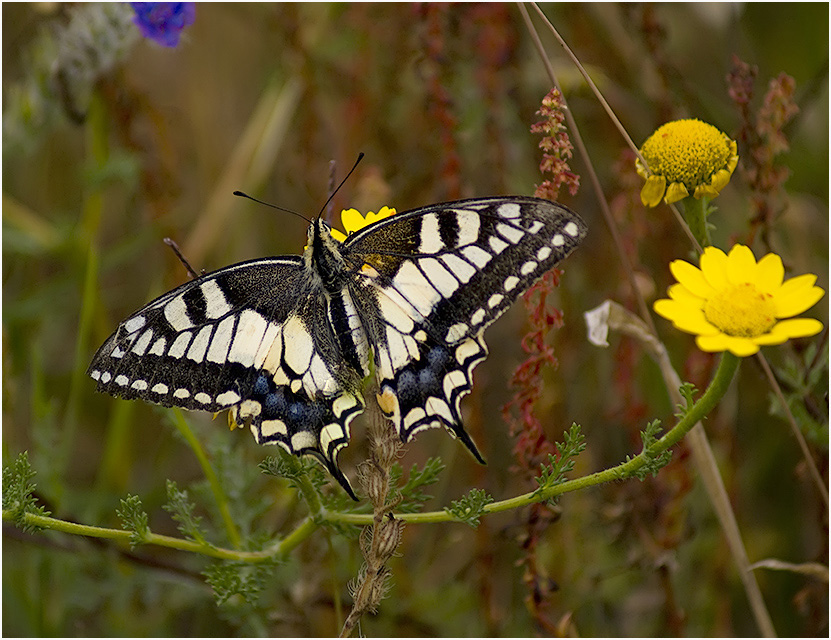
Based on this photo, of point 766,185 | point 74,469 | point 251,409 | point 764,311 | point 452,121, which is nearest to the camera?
point 764,311

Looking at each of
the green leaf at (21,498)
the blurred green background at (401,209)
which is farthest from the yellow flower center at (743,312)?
the green leaf at (21,498)

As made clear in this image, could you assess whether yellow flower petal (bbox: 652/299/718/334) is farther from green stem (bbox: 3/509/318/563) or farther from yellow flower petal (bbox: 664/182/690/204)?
green stem (bbox: 3/509/318/563)

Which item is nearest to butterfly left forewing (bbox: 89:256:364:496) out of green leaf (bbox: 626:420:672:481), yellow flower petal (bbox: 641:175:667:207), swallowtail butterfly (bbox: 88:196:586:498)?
swallowtail butterfly (bbox: 88:196:586:498)

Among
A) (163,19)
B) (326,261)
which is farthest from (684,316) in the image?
(163,19)

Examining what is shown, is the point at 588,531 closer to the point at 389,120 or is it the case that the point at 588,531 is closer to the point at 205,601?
the point at 205,601

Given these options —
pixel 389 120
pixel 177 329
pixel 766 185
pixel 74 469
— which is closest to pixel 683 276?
pixel 766 185

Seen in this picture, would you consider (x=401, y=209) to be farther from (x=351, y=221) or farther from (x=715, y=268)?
(x=715, y=268)
